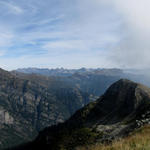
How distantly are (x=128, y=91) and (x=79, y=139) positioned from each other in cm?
5656

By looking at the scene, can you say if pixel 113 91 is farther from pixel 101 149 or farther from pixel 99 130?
pixel 101 149

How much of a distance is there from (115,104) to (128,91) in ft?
36.9

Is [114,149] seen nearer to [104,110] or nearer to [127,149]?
[127,149]

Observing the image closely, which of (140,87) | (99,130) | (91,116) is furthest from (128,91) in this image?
(99,130)

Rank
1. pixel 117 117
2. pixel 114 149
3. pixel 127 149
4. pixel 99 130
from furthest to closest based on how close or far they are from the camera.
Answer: pixel 117 117, pixel 99 130, pixel 114 149, pixel 127 149

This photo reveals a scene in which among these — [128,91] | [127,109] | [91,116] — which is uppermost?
[128,91]

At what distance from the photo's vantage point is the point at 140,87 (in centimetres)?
11500

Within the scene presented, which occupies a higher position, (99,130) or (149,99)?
(149,99)

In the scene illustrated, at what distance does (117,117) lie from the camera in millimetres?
101000

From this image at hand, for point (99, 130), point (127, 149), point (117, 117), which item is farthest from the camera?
point (117, 117)

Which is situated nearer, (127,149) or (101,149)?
(127,149)

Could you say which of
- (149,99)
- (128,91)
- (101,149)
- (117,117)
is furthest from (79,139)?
(101,149)

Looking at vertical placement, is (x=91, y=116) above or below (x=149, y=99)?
below

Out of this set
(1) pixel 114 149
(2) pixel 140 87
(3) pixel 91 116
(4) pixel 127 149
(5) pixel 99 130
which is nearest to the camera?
(4) pixel 127 149
